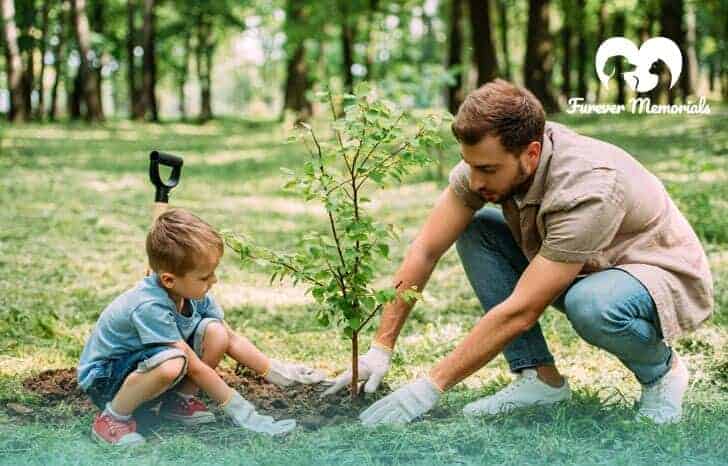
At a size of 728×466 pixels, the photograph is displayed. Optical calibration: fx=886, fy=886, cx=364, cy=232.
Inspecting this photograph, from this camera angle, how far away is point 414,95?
32.3 feet

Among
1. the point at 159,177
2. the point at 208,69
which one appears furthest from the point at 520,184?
the point at 208,69

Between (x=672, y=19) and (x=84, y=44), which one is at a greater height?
(x=84, y=44)

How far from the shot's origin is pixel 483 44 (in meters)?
15.8

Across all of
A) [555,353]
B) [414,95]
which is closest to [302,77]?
[414,95]

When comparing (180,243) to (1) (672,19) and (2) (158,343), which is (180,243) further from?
(1) (672,19)

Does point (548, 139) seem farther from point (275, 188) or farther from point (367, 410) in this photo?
point (275, 188)

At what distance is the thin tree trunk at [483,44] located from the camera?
620 inches

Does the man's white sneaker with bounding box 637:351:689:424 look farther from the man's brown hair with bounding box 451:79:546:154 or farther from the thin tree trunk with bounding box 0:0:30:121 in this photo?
the thin tree trunk with bounding box 0:0:30:121

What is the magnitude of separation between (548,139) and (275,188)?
8654 millimetres

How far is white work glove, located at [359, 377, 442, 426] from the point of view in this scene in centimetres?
320

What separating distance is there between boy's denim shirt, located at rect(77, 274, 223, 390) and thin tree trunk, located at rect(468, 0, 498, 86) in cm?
1309

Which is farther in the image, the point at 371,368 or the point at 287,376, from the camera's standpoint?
the point at 287,376

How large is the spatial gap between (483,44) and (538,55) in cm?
235

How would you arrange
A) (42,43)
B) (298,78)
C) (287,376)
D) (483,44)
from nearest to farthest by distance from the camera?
(287,376) → (483,44) → (298,78) → (42,43)
